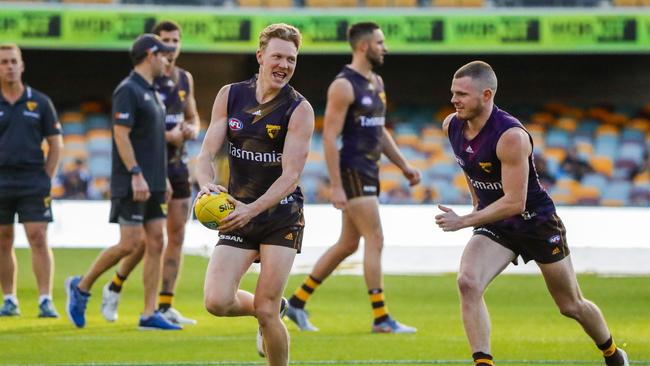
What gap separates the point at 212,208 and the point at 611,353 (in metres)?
2.88

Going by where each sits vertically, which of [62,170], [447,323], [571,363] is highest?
[571,363]

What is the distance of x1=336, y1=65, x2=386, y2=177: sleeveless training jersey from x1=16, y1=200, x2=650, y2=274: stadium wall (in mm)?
6193

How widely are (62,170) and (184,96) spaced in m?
13.0

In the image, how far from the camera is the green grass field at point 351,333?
952 cm

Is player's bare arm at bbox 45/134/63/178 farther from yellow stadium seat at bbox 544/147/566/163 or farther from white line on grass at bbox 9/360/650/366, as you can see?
yellow stadium seat at bbox 544/147/566/163

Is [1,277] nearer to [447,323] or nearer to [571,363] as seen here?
[447,323]

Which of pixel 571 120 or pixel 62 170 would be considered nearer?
pixel 62 170

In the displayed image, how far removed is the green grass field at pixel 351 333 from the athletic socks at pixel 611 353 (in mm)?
806

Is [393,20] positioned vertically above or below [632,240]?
above

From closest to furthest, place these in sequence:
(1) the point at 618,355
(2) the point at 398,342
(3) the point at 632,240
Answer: (1) the point at 618,355, (2) the point at 398,342, (3) the point at 632,240

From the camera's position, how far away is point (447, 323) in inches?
475

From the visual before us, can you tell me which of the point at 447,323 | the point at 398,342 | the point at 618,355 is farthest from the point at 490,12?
the point at 618,355

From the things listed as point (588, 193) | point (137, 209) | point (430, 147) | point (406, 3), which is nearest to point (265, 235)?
point (137, 209)

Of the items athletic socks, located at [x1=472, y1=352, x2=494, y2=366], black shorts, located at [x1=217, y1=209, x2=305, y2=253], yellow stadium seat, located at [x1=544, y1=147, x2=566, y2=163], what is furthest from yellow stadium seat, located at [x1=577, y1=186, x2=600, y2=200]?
black shorts, located at [x1=217, y1=209, x2=305, y2=253]
